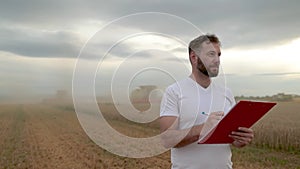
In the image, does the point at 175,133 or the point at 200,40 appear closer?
the point at 175,133

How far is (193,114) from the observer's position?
3.00m

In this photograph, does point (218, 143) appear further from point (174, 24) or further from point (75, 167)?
point (75, 167)

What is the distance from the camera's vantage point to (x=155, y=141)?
3.07m

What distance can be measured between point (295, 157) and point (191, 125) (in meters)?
13.7

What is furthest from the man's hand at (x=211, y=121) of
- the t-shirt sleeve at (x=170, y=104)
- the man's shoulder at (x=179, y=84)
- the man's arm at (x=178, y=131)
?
the man's shoulder at (x=179, y=84)

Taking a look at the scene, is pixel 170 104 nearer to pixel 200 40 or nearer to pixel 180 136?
pixel 180 136

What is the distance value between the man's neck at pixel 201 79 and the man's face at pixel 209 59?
54 millimetres

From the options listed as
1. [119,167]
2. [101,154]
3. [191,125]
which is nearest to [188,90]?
[191,125]

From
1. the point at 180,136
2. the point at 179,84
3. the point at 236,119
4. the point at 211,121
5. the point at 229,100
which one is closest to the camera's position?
the point at 236,119

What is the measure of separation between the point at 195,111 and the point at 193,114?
3 centimetres

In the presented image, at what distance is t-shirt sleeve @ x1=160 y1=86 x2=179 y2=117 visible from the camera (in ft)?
9.79

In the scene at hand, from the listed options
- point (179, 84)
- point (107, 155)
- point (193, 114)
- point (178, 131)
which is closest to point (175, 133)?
point (178, 131)

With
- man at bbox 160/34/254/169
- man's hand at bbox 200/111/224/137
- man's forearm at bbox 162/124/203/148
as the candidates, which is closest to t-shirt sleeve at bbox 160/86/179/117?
man at bbox 160/34/254/169

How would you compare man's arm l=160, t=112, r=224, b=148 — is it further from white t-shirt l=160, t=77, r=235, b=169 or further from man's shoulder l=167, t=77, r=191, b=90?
man's shoulder l=167, t=77, r=191, b=90
